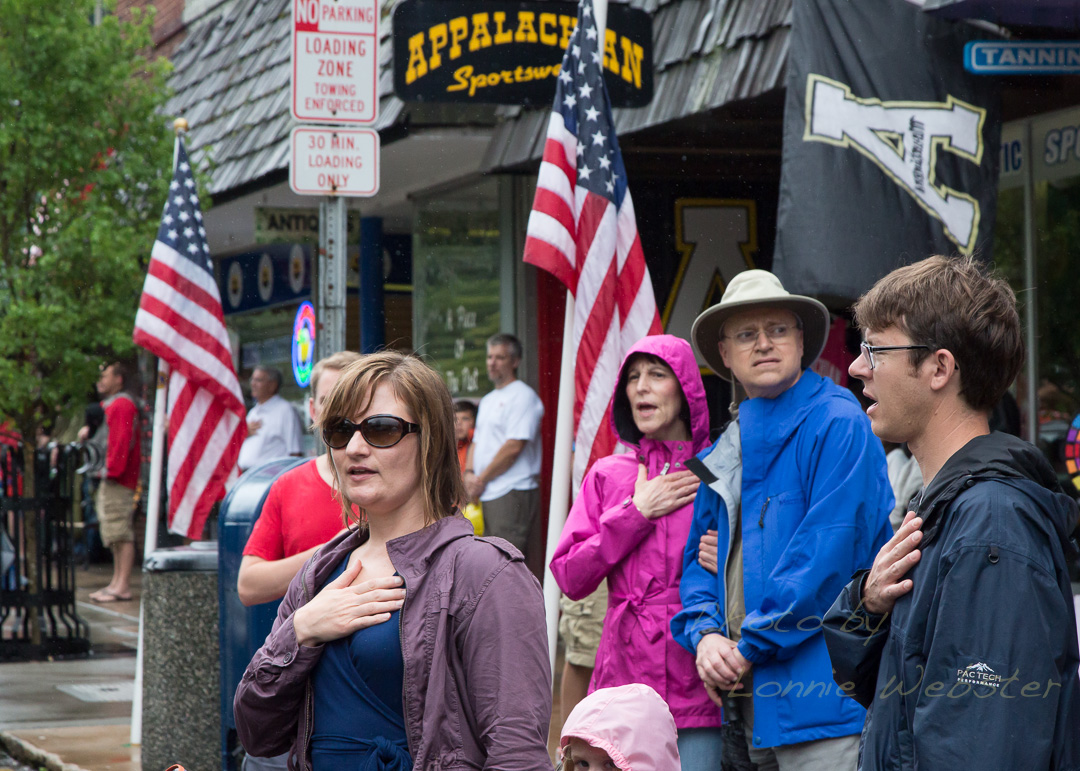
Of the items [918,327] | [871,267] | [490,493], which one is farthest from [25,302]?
[918,327]

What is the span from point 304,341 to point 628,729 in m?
7.23

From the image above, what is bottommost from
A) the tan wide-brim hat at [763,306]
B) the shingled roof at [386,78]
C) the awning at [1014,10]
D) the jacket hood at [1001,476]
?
the jacket hood at [1001,476]

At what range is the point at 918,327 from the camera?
2.61m

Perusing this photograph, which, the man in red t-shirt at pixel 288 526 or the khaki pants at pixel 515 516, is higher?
the man in red t-shirt at pixel 288 526

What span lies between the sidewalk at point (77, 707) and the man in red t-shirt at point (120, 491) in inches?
51.5

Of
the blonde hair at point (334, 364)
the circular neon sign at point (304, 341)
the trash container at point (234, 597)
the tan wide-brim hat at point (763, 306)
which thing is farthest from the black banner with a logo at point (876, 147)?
the circular neon sign at point (304, 341)

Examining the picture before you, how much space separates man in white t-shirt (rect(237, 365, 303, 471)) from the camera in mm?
13602

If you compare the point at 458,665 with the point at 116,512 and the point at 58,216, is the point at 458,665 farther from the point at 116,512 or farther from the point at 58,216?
the point at 116,512

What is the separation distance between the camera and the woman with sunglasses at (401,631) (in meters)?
2.62

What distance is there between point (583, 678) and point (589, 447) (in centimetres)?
104

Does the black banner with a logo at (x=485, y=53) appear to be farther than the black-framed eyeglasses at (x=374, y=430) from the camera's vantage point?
Yes

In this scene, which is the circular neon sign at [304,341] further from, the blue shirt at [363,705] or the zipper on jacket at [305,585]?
the blue shirt at [363,705]

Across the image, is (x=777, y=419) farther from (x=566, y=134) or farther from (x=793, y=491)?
(x=566, y=134)

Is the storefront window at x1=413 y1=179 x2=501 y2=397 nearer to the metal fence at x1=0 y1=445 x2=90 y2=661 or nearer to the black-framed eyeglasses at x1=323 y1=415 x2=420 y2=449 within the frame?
the metal fence at x1=0 y1=445 x2=90 y2=661
